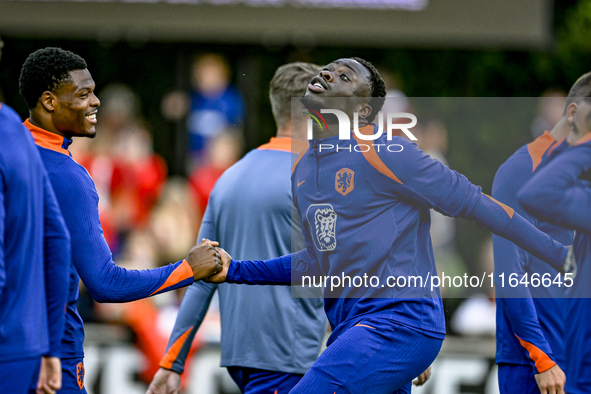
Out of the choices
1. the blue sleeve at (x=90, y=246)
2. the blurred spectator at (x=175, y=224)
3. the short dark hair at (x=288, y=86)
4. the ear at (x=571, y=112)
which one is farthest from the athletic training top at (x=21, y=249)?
the blurred spectator at (x=175, y=224)

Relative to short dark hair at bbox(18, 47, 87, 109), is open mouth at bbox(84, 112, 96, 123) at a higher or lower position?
lower

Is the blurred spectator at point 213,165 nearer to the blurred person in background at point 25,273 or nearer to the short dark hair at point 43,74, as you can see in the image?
the short dark hair at point 43,74

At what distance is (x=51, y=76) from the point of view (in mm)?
3357

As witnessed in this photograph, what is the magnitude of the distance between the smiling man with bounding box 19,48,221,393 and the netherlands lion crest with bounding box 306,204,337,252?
1.72ft

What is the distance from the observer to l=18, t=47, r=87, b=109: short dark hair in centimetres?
335

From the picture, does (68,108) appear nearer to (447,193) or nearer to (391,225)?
(391,225)

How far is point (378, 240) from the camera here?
3320mm

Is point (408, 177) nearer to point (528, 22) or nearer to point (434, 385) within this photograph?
point (434, 385)

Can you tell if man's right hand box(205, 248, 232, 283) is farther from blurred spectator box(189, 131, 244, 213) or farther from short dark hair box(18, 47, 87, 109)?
blurred spectator box(189, 131, 244, 213)

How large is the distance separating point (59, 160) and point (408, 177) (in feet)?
4.84

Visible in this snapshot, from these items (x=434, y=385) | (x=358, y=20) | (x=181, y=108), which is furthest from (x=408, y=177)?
(x=181, y=108)

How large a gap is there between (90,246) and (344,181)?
1.13 meters

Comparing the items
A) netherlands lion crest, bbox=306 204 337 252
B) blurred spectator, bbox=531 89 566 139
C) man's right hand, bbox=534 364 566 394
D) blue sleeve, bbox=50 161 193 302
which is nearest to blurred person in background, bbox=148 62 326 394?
netherlands lion crest, bbox=306 204 337 252

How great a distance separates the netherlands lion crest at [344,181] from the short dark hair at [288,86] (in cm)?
103
